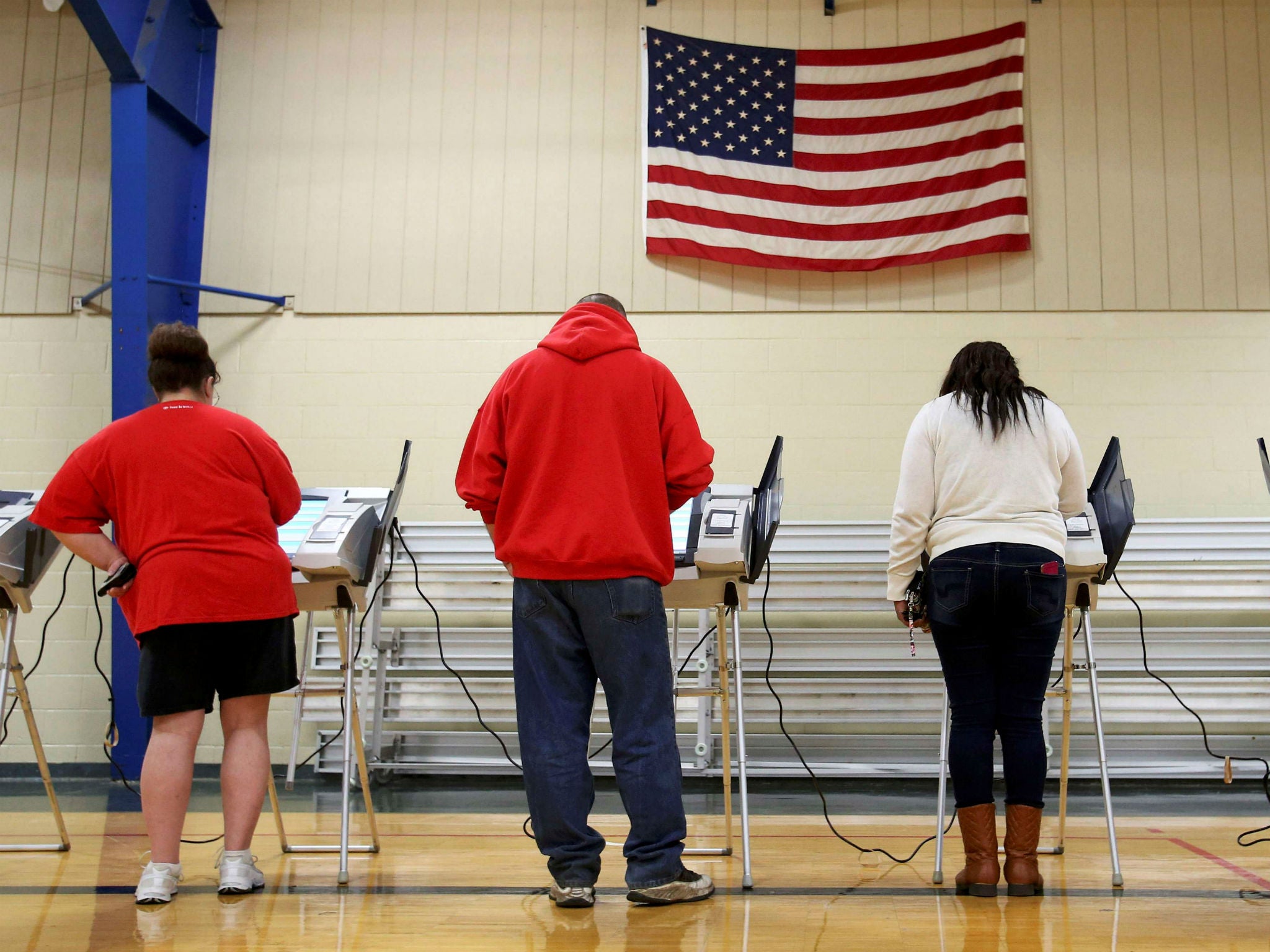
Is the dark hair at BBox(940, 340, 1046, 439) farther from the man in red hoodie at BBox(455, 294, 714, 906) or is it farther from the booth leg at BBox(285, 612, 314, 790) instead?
the booth leg at BBox(285, 612, 314, 790)

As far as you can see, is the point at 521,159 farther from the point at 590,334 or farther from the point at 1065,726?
the point at 1065,726

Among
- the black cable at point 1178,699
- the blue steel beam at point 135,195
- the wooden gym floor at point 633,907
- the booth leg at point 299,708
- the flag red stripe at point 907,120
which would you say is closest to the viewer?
the wooden gym floor at point 633,907

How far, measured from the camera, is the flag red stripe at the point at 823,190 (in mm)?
4652

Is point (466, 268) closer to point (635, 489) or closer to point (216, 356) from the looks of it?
point (216, 356)

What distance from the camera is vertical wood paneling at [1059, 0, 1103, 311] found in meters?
4.62

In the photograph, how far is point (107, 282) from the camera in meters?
4.84

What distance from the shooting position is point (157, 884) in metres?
2.21

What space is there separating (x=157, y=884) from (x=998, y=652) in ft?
6.17

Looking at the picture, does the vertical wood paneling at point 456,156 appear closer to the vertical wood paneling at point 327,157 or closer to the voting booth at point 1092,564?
the vertical wood paneling at point 327,157

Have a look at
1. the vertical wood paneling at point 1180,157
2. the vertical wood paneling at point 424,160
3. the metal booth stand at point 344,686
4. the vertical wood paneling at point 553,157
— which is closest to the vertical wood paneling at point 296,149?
the vertical wood paneling at point 424,160

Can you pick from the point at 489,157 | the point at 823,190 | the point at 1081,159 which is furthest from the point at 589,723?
the point at 1081,159

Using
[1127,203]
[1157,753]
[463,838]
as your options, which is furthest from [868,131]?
[463,838]

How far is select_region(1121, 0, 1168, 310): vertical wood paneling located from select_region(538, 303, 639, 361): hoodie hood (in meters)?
3.22

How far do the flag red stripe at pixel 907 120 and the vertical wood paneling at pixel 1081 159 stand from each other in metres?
0.26
